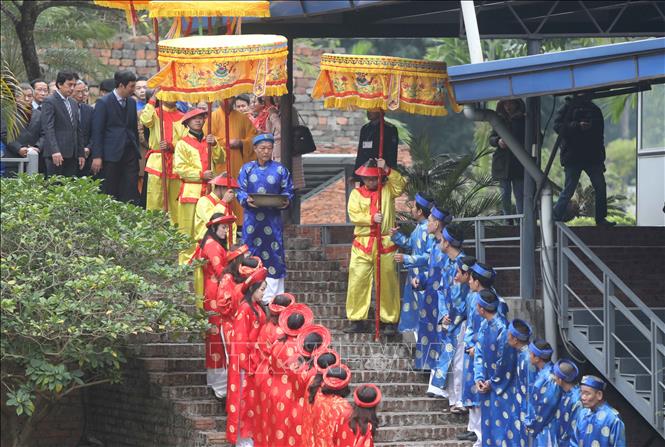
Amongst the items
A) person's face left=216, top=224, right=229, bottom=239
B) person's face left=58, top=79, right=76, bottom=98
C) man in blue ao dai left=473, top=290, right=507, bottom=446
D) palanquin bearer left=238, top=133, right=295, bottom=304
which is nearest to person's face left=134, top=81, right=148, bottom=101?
person's face left=58, top=79, right=76, bottom=98

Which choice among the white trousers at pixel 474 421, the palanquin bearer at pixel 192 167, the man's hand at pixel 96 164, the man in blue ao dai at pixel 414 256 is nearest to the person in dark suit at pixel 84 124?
the man's hand at pixel 96 164

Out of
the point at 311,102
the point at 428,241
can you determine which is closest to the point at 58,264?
the point at 428,241

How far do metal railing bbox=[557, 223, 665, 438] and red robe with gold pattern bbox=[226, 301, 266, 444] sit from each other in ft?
10.4

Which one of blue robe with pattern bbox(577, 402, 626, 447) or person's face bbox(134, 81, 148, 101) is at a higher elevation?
person's face bbox(134, 81, 148, 101)

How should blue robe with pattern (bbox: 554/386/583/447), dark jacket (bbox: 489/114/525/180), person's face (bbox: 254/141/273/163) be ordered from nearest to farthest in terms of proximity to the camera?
1. blue robe with pattern (bbox: 554/386/583/447)
2. person's face (bbox: 254/141/273/163)
3. dark jacket (bbox: 489/114/525/180)

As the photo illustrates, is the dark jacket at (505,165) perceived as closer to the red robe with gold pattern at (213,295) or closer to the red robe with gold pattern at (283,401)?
the red robe with gold pattern at (213,295)

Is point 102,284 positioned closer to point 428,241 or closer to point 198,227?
point 198,227

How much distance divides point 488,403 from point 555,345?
1.28m

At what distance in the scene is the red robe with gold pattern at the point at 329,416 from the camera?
12359 mm

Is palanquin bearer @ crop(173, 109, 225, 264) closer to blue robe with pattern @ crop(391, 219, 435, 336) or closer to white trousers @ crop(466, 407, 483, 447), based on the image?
blue robe with pattern @ crop(391, 219, 435, 336)

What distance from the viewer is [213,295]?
14.9 m

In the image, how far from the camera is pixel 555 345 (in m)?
15.6

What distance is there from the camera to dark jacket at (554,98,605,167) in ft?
57.7

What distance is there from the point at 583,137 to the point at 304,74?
14.8 metres
